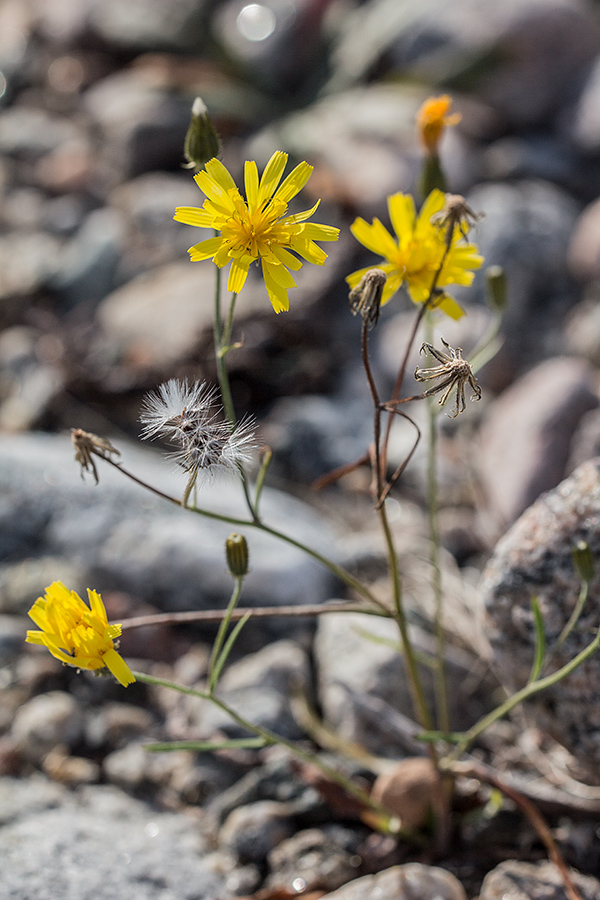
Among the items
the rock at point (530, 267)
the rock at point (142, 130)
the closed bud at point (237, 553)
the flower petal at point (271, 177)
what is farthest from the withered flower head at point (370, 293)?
the rock at point (142, 130)

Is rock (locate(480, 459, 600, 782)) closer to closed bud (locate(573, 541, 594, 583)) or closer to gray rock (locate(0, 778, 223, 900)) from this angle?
closed bud (locate(573, 541, 594, 583))

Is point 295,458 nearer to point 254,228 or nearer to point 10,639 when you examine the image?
point 10,639

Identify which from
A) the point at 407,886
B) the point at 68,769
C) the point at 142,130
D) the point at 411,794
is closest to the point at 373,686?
the point at 411,794

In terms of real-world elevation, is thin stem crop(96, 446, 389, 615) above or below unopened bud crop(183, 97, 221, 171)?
below

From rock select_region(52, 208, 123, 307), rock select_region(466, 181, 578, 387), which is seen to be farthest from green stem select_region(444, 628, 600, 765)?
rock select_region(52, 208, 123, 307)

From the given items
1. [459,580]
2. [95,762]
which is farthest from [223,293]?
[95,762]

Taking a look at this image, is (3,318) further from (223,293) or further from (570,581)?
(570,581)

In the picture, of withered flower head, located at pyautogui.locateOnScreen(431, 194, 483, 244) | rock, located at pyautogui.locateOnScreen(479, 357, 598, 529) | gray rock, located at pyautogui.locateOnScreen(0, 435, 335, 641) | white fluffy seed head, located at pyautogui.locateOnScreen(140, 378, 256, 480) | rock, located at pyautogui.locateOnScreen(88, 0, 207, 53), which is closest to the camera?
white fluffy seed head, located at pyautogui.locateOnScreen(140, 378, 256, 480)
